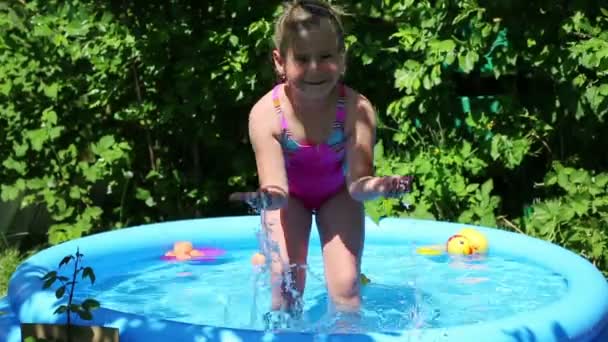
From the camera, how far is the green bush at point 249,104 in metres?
5.08

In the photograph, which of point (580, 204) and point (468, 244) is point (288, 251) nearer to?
point (468, 244)

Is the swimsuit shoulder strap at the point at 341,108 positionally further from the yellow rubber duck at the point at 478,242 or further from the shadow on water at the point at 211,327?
the yellow rubber duck at the point at 478,242

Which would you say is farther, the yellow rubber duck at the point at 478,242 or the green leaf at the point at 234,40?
the green leaf at the point at 234,40

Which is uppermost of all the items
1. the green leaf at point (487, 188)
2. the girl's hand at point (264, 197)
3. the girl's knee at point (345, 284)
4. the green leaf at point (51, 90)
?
the green leaf at point (51, 90)

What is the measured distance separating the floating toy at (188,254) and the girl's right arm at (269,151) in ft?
4.08

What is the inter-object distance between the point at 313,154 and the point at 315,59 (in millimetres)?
386

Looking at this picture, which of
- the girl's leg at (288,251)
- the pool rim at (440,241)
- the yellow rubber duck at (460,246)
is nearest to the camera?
the pool rim at (440,241)

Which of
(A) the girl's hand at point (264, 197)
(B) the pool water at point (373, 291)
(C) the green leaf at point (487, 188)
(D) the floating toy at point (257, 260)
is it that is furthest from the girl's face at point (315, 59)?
(C) the green leaf at point (487, 188)

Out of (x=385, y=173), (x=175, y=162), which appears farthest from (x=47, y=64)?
(x=385, y=173)

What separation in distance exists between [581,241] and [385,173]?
1.03 metres

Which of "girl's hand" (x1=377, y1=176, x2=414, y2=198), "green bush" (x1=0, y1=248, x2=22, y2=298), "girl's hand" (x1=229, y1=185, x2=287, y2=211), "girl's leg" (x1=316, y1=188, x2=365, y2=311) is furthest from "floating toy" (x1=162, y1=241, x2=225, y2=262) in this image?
"girl's hand" (x1=377, y1=176, x2=414, y2=198)

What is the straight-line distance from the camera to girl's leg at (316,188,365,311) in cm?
364

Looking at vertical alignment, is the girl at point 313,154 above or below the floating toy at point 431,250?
above

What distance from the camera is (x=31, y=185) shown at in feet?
18.2
